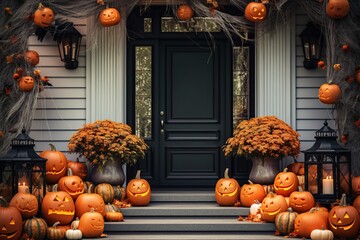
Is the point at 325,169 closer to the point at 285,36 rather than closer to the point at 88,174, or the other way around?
the point at 285,36

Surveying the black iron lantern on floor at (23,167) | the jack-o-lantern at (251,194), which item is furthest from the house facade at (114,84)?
the black iron lantern on floor at (23,167)

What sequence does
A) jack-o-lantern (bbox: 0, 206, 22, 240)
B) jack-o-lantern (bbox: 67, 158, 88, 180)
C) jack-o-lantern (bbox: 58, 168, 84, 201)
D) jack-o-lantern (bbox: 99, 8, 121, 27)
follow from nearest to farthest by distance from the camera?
jack-o-lantern (bbox: 0, 206, 22, 240), jack-o-lantern (bbox: 58, 168, 84, 201), jack-o-lantern (bbox: 67, 158, 88, 180), jack-o-lantern (bbox: 99, 8, 121, 27)

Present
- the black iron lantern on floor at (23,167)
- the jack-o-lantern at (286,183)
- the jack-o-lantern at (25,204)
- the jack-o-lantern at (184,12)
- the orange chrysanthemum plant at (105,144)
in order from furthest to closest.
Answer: the jack-o-lantern at (184,12) → the orange chrysanthemum plant at (105,144) → the jack-o-lantern at (286,183) → the black iron lantern on floor at (23,167) → the jack-o-lantern at (25,204)

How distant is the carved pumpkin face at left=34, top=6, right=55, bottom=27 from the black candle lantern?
164 inches

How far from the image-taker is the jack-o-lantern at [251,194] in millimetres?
12680

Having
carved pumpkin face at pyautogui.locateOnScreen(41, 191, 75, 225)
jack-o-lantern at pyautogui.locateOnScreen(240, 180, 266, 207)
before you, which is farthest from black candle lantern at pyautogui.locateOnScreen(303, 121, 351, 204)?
carved pumpkin face at pyautogui.locateOnScreen(41, 191, 75, 225)

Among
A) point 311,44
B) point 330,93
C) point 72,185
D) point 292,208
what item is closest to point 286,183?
point 292,208

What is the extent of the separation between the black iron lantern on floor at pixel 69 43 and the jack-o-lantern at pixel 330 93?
3749 mm

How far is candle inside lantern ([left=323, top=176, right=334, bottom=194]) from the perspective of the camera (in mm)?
12156

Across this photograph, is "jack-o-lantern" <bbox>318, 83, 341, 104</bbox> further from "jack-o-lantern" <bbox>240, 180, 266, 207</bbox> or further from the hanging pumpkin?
the hanging pumpkin

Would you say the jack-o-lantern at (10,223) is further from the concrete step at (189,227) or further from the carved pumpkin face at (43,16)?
the carved pumpkin face at (43,16)

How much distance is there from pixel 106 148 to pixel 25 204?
5.69 ft

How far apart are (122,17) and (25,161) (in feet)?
10.1

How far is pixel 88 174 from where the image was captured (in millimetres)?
13562
